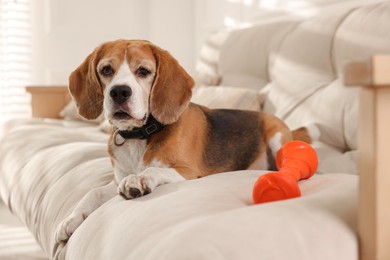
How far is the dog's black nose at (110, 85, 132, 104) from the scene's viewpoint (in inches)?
62.3

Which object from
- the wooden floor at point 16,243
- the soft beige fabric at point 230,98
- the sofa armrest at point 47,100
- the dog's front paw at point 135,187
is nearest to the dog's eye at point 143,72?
the dog's front paw at point 135,187

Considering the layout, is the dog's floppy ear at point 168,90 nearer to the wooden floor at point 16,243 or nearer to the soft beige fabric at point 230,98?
the soft beige fabric at point 230,98

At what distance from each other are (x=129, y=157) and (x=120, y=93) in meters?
0.22

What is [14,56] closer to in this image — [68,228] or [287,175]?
[68,228]

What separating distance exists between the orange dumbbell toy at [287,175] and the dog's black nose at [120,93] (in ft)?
1.54

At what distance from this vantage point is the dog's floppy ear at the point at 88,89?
1.74 m

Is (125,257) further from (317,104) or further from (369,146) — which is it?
(317,104)

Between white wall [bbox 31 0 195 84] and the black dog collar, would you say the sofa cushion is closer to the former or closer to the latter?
the black dog collar

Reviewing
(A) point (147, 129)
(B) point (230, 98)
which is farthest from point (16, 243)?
(A) point (147, 129)

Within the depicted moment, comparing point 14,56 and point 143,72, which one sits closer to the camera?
point 143,72

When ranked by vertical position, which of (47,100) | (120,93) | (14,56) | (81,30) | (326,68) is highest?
(120,93)

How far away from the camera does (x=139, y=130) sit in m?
1.67

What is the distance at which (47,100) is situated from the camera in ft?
14.1

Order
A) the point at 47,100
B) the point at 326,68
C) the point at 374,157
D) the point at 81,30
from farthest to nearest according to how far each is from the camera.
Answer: the point at 81,30 → the point at 47,100 → the point at 326,68 → the point at 374,157
